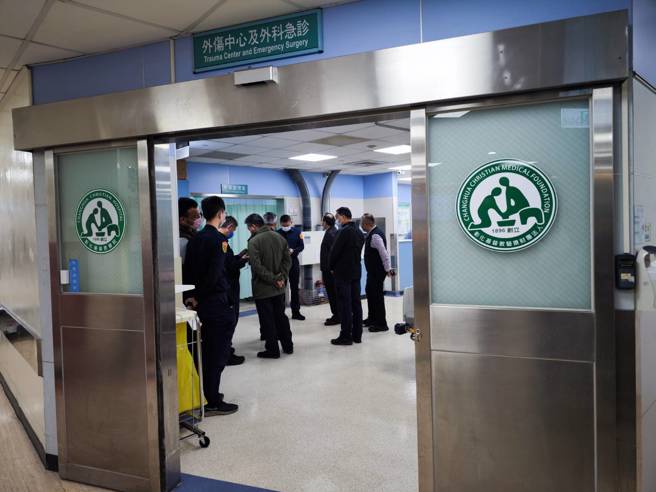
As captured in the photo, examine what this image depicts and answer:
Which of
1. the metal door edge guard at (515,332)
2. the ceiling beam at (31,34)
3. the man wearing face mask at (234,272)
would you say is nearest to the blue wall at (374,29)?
the ceiling beam at (31,34)

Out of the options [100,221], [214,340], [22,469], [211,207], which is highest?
[211,207]

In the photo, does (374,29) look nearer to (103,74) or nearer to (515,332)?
(515,332)

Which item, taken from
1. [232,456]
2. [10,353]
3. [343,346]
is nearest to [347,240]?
[343,346]

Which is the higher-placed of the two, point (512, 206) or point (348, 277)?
point (512, 206)

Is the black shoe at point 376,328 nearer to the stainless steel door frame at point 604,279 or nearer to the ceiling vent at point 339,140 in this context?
the ceiling vent at point 339,140

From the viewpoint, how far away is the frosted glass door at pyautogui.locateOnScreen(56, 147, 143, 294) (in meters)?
2.93

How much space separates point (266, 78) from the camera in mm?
2400

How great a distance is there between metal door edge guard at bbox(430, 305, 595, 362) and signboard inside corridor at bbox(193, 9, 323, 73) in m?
1.46

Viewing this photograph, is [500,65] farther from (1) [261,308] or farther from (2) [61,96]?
(1) [261,308]

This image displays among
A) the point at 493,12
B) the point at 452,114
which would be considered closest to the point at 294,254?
the point at 452,114

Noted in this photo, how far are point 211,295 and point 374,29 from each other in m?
2.41

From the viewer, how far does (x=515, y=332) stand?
6.95ft

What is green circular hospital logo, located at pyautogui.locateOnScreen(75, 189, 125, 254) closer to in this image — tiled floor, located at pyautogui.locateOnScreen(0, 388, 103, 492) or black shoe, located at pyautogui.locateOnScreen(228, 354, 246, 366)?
tiled floor, located at pyautogui.locateOnScreen(0, 388, 103, 492)

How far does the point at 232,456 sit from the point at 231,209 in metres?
6.42
